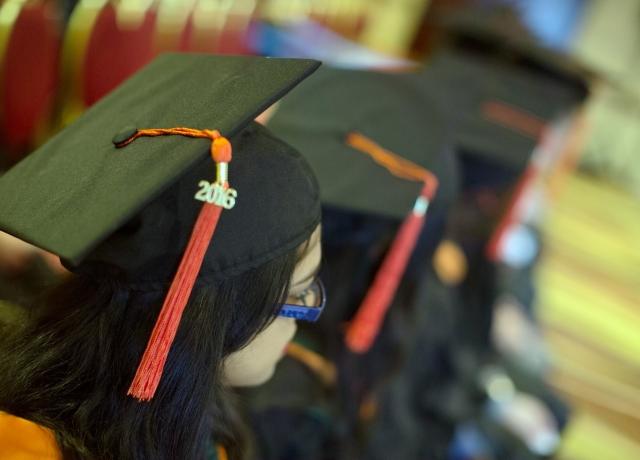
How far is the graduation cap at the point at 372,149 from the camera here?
1.04 m

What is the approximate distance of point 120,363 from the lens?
670 millimetres

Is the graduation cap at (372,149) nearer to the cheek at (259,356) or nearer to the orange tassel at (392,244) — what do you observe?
the orange tassel at (392,244)

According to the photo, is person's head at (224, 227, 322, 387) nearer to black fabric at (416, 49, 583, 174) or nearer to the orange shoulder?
the orange shoulder

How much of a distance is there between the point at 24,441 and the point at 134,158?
33 centimetres

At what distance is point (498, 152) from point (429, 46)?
13.9 feet

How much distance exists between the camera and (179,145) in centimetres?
61

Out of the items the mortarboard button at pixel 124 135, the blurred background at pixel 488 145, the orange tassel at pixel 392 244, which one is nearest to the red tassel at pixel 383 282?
the orange tassel at pixel 392 244

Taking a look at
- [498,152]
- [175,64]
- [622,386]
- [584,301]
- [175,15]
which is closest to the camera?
[175,64]

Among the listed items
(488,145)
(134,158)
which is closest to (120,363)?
(134,158)

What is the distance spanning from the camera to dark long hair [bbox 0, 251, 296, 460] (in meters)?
0.66

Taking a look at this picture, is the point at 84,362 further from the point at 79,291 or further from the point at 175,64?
the point at 175,64

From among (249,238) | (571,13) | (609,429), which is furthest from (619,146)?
(249,238)

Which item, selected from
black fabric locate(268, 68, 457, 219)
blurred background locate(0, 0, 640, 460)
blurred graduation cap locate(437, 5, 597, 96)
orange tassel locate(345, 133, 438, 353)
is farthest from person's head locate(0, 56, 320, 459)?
blurred graduation cap locate(437, 5, 597, 96)

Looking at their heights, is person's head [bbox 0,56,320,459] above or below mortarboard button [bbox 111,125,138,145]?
below
